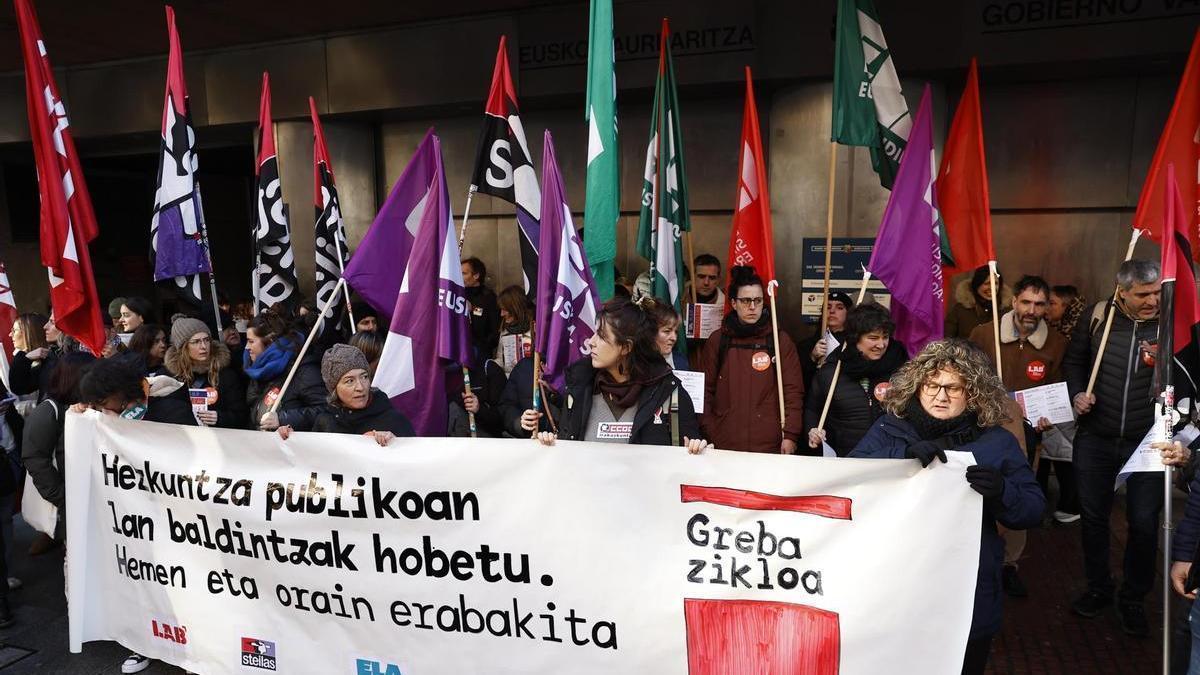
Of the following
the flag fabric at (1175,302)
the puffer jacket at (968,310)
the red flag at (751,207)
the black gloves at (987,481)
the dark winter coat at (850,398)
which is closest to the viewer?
the black gloves at (987,481)

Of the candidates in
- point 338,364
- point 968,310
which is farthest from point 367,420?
point 968,310

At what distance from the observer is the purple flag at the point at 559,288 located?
389 centimetres

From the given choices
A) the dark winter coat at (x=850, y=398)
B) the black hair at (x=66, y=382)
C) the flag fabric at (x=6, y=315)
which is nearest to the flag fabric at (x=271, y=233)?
the flag fabric at (x=6, y=315)

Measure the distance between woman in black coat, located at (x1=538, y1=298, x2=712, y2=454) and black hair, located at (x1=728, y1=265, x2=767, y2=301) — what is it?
1337 millimetres

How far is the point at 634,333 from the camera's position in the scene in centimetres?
343

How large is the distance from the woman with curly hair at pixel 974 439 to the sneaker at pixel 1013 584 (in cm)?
225

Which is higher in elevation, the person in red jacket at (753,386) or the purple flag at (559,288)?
A: the purple flag at (559,288)

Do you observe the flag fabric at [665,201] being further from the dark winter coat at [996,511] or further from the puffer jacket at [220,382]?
the puffer jacket at [220,382]

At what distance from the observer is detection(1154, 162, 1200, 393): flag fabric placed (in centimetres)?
311

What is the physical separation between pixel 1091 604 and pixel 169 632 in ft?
16.5

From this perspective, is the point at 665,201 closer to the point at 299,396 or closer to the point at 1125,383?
the point at 299,396

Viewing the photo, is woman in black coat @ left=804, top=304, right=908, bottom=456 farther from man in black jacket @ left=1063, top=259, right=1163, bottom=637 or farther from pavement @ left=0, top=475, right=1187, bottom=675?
pavement @ left=0, top=475, right=1187, bottom=675

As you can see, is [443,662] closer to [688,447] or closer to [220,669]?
[220,669]

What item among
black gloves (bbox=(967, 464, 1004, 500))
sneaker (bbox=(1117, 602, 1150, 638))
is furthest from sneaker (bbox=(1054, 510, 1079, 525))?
black gloves (bbox=(967, 464, 1004, 500))
